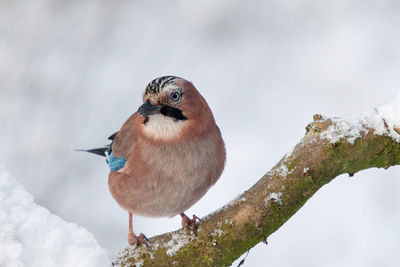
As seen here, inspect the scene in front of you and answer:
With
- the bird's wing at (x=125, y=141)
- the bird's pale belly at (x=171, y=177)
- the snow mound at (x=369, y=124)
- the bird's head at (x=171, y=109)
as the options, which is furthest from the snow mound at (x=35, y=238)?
the snow mound at (x=369, y=124)

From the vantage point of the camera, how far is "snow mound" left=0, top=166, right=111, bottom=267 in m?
2.79

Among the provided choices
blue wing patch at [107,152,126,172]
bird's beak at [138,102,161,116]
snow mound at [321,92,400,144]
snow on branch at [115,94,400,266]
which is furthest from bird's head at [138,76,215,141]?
snow mound at [321,92,400,144]

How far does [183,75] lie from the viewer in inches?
289

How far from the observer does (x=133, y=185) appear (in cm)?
370

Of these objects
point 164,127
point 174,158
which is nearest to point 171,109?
point 164,127

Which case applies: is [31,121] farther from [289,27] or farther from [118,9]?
[289,27]

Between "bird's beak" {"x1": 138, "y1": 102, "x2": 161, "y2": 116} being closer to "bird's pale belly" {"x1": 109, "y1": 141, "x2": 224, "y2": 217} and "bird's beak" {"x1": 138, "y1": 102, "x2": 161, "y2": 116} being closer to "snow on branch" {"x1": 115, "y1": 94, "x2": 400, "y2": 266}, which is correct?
"bird's pale belly" {"x1": 109, "y1": 141, "x2": 224, "y2": 217}

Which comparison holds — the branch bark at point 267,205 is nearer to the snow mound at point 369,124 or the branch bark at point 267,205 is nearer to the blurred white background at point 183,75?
the snow mound at point 369,124

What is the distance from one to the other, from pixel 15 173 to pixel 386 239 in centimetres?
411

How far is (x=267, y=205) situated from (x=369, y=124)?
0.73 metres

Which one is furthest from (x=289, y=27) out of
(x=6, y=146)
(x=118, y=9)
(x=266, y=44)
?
(x=6, y=146)

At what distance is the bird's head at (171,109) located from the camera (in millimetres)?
3393

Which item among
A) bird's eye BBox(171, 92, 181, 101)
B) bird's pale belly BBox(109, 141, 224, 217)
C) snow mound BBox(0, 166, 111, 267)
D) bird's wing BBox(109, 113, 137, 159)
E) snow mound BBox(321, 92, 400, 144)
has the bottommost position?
snow mound BBox(0, 166, 111, 267)

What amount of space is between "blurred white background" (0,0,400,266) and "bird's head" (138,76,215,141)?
2.72 meters
